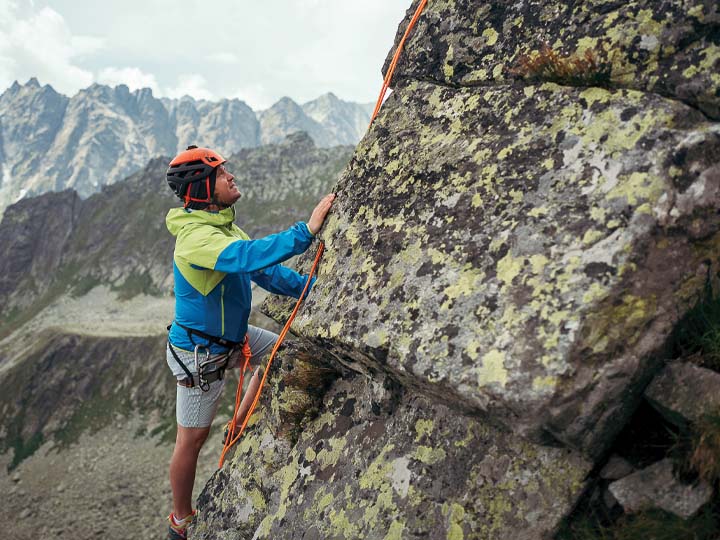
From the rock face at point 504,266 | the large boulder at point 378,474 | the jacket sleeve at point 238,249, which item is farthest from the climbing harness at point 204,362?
the rock face at point 504,266

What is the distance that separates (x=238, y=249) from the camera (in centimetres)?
664

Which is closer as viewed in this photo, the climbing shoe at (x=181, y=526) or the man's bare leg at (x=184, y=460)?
the man's bare leg at (x=184, y=460)

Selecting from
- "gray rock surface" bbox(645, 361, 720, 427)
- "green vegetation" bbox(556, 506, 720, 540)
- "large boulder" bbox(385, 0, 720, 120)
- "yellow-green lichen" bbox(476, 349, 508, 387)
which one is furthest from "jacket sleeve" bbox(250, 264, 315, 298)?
"gray rock surface" bbox(645, 361, 720, 427)

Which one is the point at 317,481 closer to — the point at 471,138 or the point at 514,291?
the point at 514,291

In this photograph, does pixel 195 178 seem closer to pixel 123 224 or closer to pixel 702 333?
pixel 702 333

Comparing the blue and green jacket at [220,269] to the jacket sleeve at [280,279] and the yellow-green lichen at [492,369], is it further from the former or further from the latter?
the yellow-green lichen at [492,369]

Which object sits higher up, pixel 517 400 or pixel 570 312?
pixel 570 312

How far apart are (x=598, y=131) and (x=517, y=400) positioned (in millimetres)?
3090

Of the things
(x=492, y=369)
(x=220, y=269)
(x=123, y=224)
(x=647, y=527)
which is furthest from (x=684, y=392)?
(x=123, y=224)

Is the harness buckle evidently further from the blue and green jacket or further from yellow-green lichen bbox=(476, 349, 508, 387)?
yellow-green lichen bbox=(476, 349, 508, 387)

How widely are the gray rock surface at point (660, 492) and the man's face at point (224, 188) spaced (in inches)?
260

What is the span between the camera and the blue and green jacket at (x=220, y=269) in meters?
6.62

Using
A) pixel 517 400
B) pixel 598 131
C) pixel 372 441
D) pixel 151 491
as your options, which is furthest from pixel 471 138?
pixel 151 491

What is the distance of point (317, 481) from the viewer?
666 centimetres
